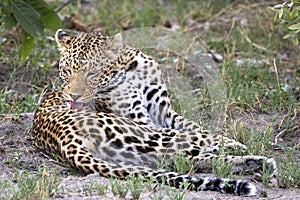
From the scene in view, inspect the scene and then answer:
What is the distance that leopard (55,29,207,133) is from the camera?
6.52m

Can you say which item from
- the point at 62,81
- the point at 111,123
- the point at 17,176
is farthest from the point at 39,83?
the point at 17,176

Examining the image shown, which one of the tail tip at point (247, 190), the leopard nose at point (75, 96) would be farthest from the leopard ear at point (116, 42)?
the tail tip at point (247, 190)

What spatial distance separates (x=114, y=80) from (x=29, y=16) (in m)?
1.14

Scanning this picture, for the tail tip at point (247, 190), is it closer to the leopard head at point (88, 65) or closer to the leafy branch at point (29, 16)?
the leopard head at point (88, 65)

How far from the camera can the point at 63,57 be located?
669cm

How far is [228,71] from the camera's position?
8617 millimetres

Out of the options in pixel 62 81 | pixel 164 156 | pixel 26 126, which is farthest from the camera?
pixel 26 126

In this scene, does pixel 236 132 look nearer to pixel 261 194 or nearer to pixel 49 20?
pixel 261 194

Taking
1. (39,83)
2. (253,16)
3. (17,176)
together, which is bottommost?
(17,176)

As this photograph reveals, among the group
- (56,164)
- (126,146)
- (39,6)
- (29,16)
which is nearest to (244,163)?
(126,146)

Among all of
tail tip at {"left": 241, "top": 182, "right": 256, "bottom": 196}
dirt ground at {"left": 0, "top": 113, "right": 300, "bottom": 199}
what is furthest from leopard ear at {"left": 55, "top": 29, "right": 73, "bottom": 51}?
tail tip at {"left": 241, "top": 182, "right": 256, "bottom": 196}

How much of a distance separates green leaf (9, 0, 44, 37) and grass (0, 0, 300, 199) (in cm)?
84

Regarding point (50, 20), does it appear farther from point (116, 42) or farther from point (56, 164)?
point (56, 164)

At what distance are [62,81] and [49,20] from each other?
1104 mm
